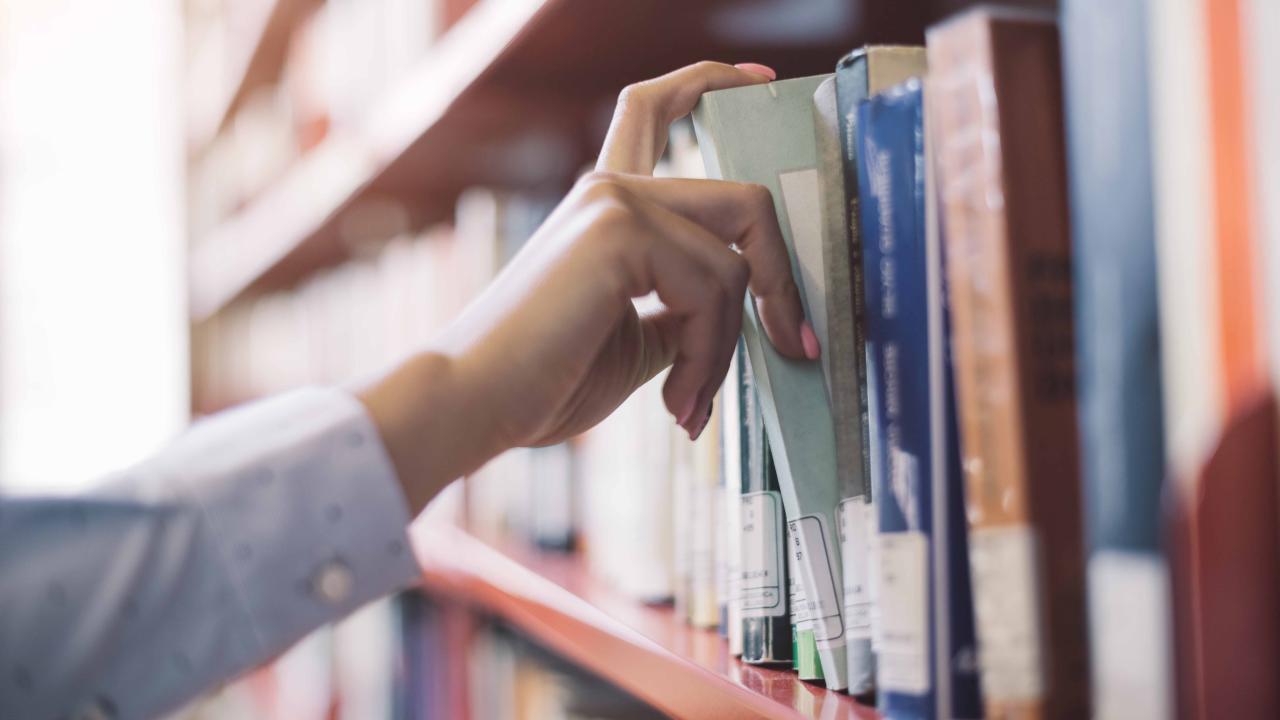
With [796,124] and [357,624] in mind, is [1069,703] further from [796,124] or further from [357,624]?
[357,624]

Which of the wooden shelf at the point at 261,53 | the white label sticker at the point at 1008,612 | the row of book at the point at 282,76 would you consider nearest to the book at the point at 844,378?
the white label sticker at the point at 1008,612

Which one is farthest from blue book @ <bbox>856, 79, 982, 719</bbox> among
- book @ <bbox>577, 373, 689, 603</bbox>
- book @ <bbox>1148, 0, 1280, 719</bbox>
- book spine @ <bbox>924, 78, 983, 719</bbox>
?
book @ <bbox>577, 373, 689, 603</bbox>

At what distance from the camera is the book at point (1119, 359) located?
13.1 inches

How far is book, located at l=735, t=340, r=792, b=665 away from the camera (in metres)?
0.58

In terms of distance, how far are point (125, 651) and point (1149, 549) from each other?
0.44 metres

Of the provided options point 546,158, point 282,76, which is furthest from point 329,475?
point 282,76

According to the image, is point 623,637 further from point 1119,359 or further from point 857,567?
point 1119,359

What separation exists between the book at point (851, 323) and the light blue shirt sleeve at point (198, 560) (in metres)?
0.22

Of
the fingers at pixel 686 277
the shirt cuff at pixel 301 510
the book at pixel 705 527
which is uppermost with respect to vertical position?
the fingers at pixel 686 277

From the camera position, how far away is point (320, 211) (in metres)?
1.58

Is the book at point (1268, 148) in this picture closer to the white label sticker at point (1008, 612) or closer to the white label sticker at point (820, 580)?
the white label sticker at point (1008, 612)

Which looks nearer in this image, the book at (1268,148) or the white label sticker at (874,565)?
the book at (1268,148)

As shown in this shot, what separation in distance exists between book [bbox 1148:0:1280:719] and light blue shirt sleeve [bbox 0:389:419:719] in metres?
0.35

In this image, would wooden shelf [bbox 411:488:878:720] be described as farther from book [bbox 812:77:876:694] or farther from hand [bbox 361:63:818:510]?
hand [bbox 361:63:818:510]
